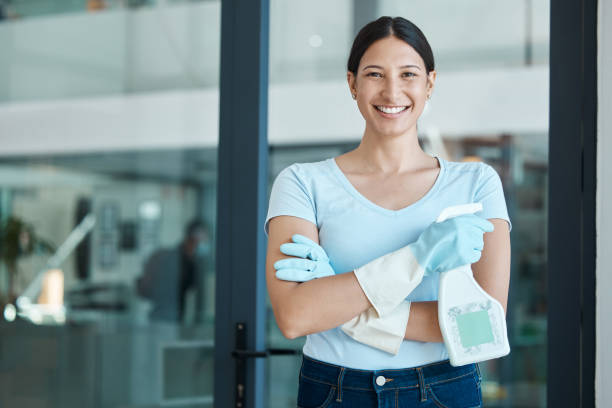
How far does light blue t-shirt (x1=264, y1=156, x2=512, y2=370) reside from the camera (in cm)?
106

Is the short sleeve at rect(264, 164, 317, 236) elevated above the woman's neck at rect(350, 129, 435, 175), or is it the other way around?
the woman's neck at rect(350, 129, 435, 175)

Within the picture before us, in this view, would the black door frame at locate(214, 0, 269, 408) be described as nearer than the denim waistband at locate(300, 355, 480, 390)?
No

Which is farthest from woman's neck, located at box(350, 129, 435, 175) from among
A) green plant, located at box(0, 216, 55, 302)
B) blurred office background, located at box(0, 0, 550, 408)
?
green plant, located at box(0, 216, 55, 302)

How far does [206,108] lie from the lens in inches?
80.7

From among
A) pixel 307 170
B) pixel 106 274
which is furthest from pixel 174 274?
pixel 307 170

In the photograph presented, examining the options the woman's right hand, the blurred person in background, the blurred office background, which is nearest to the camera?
the woman's right hand

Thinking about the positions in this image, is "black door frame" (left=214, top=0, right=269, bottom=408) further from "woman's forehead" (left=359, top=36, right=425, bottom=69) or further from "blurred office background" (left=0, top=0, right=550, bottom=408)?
"woman's forehead" (left=359, top=36, right=425, bottom=69)

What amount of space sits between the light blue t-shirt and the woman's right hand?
101mm

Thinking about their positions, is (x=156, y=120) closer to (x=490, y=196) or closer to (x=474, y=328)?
(x=490, y=196)

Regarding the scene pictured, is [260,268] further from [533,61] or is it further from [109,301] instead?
[533,61]

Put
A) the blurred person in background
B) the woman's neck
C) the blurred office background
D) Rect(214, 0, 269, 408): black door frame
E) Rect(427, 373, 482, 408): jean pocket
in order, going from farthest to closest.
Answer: the blurred person in background < the blurred office background < Rect(214, 0, 269, 408): black door frame < the woman's neck < Rect(427, 373, 482, 408): jean pocket

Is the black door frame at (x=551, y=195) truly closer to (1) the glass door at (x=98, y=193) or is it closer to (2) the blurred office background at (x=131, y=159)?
(2) the blurred office background at (x=131, y=159)

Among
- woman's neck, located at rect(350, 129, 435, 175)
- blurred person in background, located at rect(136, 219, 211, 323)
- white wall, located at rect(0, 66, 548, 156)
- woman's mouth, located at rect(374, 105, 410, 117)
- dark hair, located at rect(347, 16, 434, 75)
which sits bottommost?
blurred person in background, located at rect(136, 219, 211, 323)

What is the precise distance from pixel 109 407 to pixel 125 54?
4.75 ft
